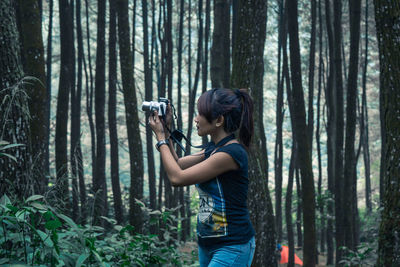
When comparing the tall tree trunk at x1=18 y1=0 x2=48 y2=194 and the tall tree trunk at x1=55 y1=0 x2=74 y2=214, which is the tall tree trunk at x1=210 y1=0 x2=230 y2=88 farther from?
the tall tree trunk at x1=18 y1=0 x2=48 y2=194

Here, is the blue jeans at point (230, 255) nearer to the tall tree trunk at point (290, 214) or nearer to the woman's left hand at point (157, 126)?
the woman's left hand at point (157, 126)

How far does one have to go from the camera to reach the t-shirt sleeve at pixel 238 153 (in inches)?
103

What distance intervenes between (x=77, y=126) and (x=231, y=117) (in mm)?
10660

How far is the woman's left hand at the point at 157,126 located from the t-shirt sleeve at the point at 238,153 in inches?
14.5

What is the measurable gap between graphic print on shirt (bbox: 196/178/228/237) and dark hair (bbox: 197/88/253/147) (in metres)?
0.36

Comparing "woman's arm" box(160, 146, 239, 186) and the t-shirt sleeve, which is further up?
the t-shirt sleeve

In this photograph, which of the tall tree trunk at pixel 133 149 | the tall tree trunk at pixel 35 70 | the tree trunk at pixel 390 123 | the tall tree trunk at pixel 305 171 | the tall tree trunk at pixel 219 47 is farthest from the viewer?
the tall tree trunk at pixel 219 47

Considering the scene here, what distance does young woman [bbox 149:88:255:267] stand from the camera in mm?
2578

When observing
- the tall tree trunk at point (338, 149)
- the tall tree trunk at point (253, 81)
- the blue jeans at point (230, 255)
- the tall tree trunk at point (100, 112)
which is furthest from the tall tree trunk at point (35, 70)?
the tall tree trunk at point (338, 149)

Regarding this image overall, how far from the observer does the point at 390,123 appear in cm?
498

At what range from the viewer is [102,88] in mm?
10664

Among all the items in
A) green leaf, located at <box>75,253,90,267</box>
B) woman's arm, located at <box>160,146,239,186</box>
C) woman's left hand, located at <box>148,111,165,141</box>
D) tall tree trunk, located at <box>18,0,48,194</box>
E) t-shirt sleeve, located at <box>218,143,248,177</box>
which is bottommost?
green leaf, located at <box>75,253,90,267</box>

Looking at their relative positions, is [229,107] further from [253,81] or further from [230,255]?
[253,81]

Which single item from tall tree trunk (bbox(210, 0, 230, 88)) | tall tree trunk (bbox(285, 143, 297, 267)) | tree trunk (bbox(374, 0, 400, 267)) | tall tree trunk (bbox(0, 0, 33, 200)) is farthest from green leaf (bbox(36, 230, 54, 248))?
tall tree trunk (bbox(285, 143, 297, 267))
